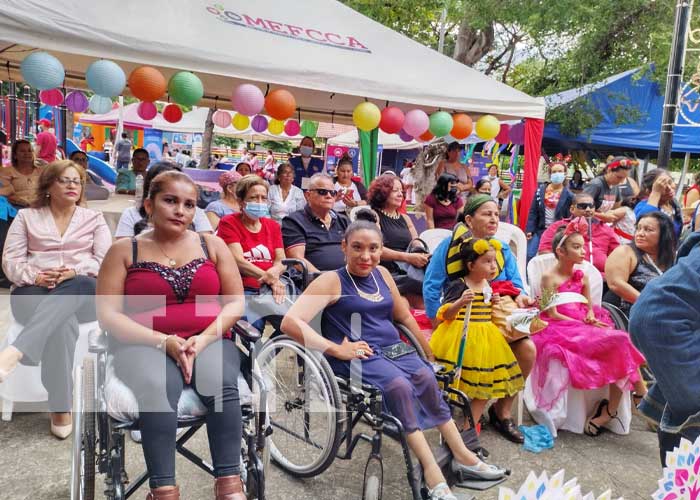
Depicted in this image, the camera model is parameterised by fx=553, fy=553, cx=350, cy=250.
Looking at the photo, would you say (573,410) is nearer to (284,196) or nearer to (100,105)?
(284,196)

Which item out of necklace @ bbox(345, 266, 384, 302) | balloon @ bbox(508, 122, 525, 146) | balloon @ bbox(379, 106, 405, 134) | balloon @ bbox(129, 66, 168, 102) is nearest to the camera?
necklace @ bbox(345, 266, 384, 302)

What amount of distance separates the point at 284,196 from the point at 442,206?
5.63 ft

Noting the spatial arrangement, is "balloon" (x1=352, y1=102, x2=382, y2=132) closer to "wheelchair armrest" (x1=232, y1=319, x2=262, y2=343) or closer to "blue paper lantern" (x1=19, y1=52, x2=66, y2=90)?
"blue paper lantern" (x1=19, y1=52, x2=66, y2=90)

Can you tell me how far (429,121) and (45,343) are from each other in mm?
4624

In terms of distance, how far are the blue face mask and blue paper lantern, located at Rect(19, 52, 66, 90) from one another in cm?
203

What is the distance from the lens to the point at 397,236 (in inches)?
171

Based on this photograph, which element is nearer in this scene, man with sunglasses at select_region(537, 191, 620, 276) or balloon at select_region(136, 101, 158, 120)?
man with sunglasses at select_region(537, 191, 620, 276)

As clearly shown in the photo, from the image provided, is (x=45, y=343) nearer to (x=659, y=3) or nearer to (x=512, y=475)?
(x=512, y=475)

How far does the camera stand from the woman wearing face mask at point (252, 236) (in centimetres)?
351

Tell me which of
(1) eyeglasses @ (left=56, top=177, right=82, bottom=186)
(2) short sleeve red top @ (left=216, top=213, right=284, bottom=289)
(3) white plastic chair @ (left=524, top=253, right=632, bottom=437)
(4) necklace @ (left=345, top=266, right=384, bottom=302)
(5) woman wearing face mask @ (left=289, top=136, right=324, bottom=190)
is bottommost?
(3) white plastic chair @ (left=524, top=253, right=632, bottom=437)

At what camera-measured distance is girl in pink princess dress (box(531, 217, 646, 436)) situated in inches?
125

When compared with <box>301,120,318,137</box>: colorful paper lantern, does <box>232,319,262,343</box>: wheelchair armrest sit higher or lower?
lower

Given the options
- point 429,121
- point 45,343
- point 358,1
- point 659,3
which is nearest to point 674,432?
point 45,343

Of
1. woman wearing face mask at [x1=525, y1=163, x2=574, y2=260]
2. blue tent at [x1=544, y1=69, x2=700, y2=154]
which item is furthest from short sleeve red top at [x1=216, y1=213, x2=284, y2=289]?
blue tent at [x1=544, y1=69, x2=700, y2=154]
